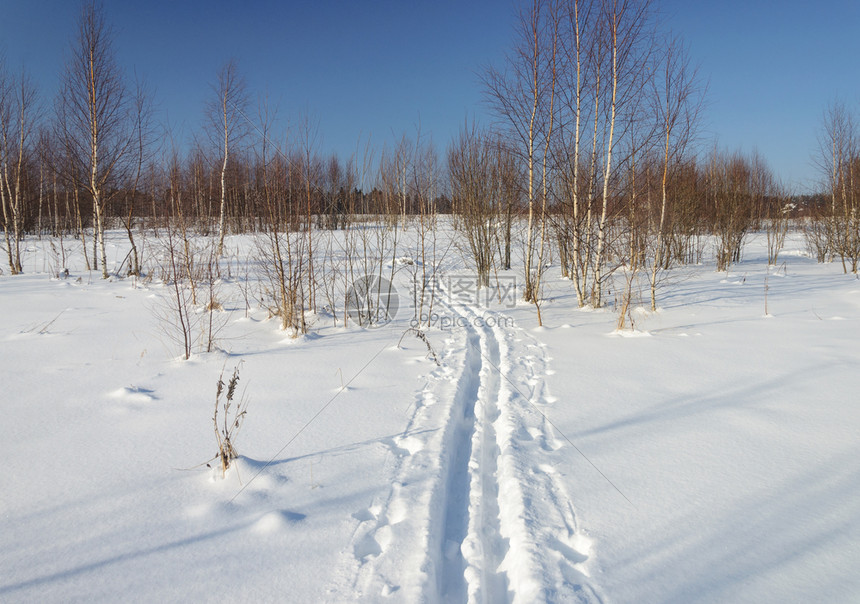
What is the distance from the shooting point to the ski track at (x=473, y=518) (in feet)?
5.88

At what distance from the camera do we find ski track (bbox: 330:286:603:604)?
179 centimetres

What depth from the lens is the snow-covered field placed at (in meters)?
1.81

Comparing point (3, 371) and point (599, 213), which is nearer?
point (3, 371)

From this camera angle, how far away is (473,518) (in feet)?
7.40

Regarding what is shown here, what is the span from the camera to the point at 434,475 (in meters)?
2.60

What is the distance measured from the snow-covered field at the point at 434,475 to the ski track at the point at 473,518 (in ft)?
0.04

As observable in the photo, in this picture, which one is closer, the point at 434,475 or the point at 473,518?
the point at 473,518

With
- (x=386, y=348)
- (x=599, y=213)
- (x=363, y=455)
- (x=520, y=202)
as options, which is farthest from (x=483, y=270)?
(x=363, y=455)

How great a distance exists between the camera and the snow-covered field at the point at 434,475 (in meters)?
1.81

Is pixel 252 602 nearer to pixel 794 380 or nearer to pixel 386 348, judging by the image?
pixel 386 348

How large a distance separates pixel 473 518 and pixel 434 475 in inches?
16.2

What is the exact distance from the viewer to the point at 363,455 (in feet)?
9.44

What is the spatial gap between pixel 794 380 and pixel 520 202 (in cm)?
1096

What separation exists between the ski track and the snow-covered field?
0.01 m
